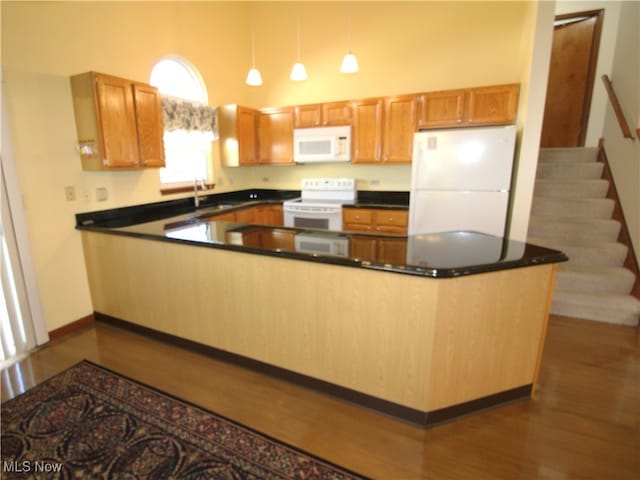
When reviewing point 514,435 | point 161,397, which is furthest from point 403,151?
point 161,397

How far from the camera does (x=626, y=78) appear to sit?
3.83 metres

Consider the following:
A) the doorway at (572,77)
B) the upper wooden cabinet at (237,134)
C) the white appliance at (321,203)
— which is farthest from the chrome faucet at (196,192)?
the doorway at (572,77)

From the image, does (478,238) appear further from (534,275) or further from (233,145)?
(233,145)

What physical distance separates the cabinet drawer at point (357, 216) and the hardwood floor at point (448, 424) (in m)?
2.29

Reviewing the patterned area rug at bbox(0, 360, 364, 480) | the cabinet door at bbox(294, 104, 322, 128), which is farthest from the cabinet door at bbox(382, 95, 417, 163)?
the patterned area rug at bbox(0, 360, 364, 480)

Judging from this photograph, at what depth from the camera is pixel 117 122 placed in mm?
2865

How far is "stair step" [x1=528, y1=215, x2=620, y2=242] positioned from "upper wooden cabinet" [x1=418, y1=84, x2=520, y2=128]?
1212 millimetres

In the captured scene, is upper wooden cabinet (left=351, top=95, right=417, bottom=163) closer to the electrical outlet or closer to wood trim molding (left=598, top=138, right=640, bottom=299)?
wood trim molding (left=598, top=138, right=640, bottom=299)

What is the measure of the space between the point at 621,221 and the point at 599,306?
1.14 metres

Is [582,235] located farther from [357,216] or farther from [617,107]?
[357,216]

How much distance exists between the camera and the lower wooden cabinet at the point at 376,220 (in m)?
4.14

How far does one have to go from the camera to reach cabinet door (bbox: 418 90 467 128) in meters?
3.86

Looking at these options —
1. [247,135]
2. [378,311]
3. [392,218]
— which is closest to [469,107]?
[392,218]
